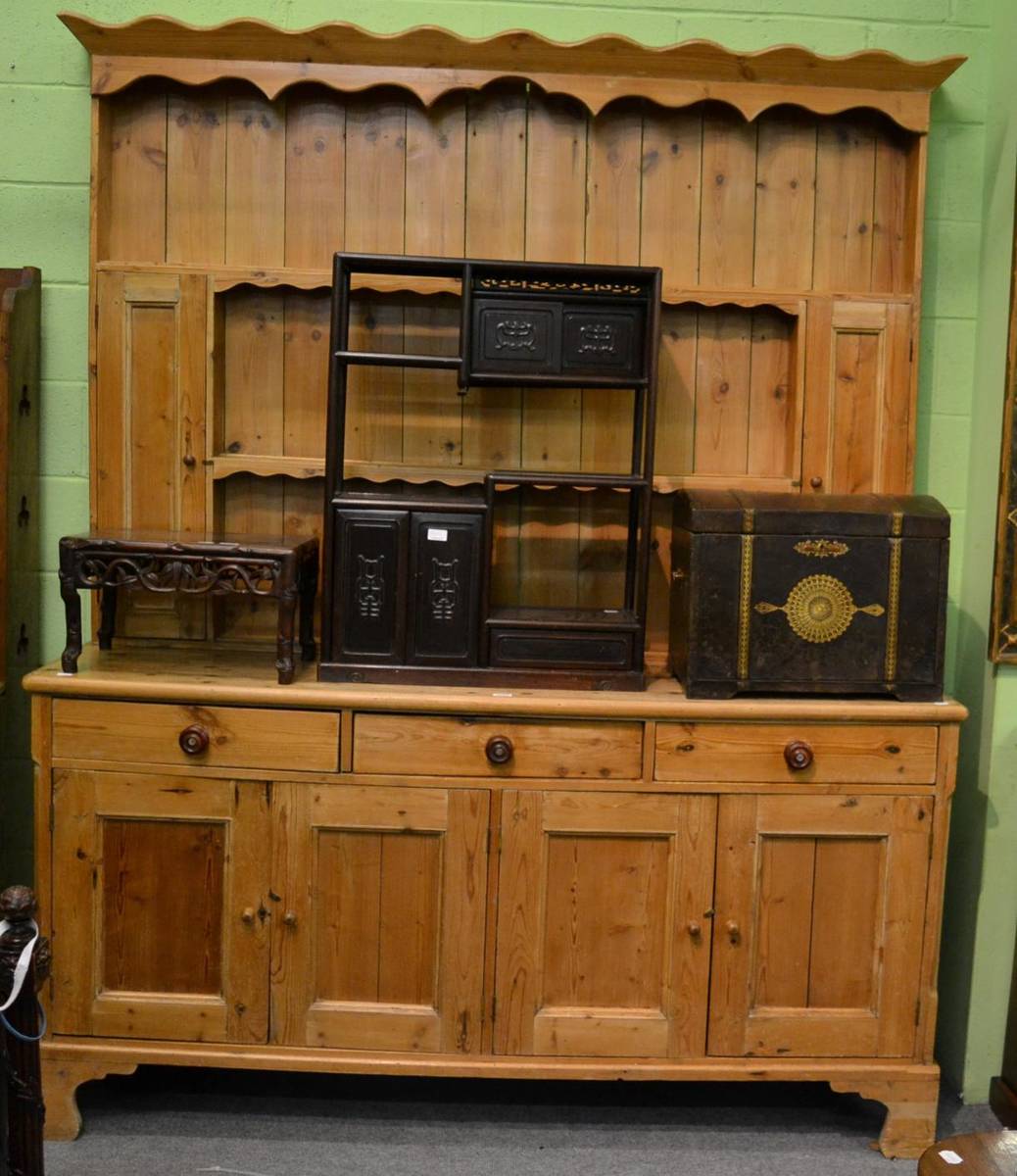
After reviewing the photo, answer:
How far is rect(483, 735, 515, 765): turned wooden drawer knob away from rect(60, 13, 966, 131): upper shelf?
1449 millimetres

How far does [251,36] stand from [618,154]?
0.88m

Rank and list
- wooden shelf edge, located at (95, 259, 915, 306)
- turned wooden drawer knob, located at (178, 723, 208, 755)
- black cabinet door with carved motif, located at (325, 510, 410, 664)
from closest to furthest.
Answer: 1. turned wooden drawer knob, located at (178, 723, 208, 755)
2. black cabinet door with carved motif, located at (325, 510, 410, 664)
3. wooden shelf edge, located at (95, 259, 915, 306)

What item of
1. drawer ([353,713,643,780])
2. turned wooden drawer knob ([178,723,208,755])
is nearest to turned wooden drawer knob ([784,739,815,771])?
drawer ([353,713,643,780])

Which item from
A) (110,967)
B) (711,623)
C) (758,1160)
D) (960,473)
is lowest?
(758,1160)

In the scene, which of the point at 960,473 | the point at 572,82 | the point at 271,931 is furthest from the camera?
the point at 960,473

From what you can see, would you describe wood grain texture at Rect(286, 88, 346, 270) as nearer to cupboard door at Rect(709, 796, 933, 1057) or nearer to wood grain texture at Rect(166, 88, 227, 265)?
wood grain texture at Rect(166, 88, 227, 265)

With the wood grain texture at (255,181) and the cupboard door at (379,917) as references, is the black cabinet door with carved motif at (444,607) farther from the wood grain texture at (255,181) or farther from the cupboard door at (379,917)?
the wood grain texture at (255,181)

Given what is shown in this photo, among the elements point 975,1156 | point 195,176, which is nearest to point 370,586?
point 195,176

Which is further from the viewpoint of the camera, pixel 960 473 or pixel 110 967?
pixel 960 473

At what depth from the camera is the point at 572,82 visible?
2928mm

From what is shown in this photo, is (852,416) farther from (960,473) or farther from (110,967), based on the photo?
(110,967)

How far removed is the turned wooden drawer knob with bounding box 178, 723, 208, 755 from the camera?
2646 mm

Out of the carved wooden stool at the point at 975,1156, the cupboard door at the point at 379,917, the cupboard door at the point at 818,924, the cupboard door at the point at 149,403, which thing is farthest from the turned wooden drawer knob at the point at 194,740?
the carved wooden stool at the point at 975,1156

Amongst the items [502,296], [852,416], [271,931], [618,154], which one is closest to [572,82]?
[618,154]
